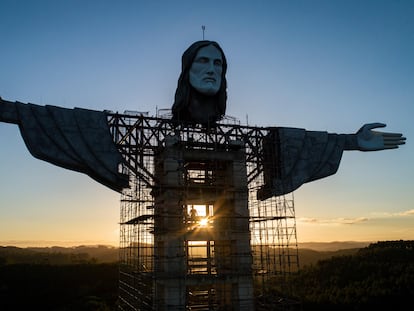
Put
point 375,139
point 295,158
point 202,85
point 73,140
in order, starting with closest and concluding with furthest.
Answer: point 73,140 < point 202,85 < point 295,158 < point 375,139

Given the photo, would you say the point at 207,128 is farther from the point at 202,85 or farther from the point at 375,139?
the point at 375,139

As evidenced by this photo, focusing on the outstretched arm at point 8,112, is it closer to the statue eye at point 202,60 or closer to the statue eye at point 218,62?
the statue eye at point 202,60

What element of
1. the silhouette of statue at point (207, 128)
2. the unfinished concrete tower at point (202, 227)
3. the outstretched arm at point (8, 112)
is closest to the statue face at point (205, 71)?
the silhouette of statue at point (207, 128)

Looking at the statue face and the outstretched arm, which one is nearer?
the outstretched arm

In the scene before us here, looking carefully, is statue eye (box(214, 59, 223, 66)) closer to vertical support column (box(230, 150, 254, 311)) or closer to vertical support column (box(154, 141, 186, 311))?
vertical support column (box(230, 150, 254, 311))

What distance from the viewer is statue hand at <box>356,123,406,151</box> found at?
21672 mm

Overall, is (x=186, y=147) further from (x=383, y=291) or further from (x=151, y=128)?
(x=383, y=291)

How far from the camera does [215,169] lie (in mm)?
19781

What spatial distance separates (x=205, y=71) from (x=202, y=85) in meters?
0.67

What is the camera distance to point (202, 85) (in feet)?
61.7

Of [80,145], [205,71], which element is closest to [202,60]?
[205,71]

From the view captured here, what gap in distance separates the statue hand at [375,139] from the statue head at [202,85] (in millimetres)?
7806

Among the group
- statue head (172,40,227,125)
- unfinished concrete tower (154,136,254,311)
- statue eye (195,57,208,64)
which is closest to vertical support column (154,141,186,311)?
unfinished concrete tower (154,136,254,311)

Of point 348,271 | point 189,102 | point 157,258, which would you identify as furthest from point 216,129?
point 348,271
